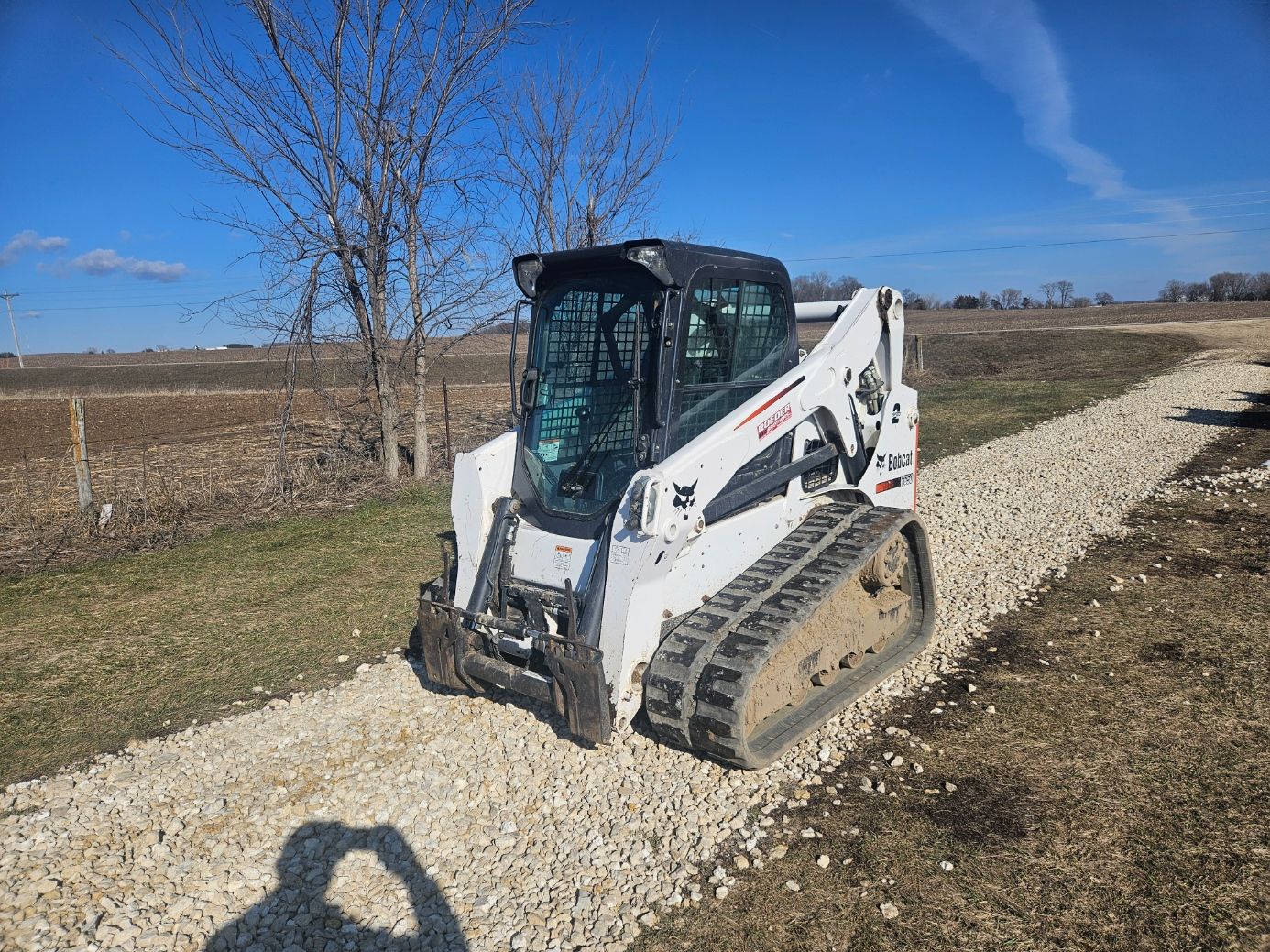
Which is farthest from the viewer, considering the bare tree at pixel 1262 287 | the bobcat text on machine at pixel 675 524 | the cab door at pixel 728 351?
the bare tree at pixel 1262 287

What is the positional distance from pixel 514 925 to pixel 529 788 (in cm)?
95

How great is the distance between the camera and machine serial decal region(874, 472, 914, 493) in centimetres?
619

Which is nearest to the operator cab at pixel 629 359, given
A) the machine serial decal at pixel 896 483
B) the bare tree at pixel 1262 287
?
the machine serial decal at pixel 896 483

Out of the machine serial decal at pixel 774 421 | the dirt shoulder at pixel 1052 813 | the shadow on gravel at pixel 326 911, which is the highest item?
the machine serial decal at pixel 774 421

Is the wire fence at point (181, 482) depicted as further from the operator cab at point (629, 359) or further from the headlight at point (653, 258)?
the headlight at point (653, 258)

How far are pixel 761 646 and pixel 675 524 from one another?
0.73 m

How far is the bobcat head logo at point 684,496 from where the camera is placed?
13.7 ft

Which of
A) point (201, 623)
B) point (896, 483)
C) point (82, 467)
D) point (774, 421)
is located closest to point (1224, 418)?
point (896, 483)

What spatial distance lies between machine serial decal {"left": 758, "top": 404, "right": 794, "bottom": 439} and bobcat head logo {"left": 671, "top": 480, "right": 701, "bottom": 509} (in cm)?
64

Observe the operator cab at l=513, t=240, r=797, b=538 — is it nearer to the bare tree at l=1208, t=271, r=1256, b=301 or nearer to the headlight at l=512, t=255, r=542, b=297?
the headlight at l=512, t=255, r=542, b=297

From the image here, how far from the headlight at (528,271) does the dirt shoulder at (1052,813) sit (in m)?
3.26

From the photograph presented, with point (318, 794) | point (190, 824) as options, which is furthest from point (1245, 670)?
point (190, 824)

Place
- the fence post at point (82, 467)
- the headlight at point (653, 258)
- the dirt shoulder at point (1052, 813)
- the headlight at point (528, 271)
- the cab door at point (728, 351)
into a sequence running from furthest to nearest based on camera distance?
the fence post at point (82, 467) < the headlight at point (528, 271) < the cab door at point (728, 351) < the headlight at point (653, 258) < the dirt shoulder at point (1052, 813)

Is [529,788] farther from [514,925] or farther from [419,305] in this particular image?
[419,305]
